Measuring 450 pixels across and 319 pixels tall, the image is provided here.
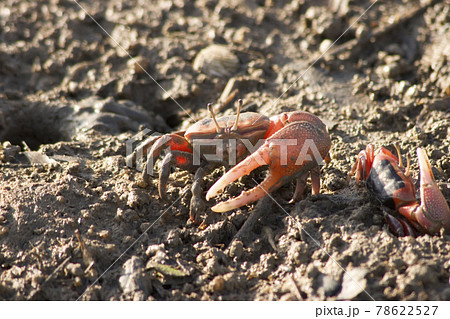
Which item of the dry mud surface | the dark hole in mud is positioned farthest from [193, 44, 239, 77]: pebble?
the dark hole in mud

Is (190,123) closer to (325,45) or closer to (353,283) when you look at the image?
(325,45)

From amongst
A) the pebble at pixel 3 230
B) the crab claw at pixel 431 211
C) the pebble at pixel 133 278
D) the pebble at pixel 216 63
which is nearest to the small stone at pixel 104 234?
Result: the pebble at pixel 133 278

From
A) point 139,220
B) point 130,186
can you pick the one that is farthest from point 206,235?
point 130,186

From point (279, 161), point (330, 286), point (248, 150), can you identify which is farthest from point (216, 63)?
point (330, 286)

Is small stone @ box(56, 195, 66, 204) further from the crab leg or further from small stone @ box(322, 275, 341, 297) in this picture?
small stone @ box(322, 275, 341, 297)

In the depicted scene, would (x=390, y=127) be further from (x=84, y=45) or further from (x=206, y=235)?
(x=84, y=45)

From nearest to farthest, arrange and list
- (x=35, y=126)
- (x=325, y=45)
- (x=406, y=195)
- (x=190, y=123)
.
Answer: (x=406, y=195) < (x=190, y=123) < (x=35, y=126) < (x=325, y=45)
